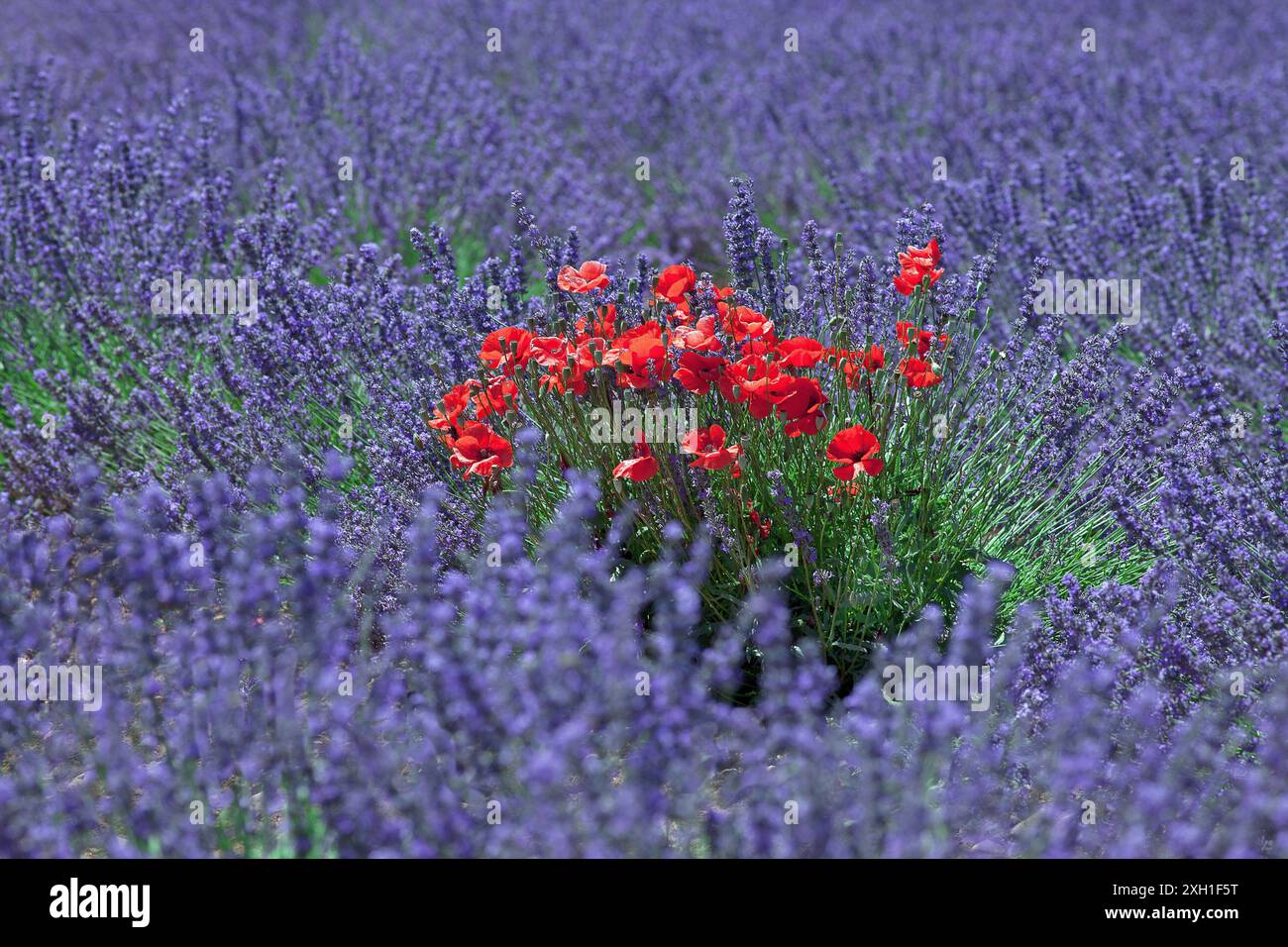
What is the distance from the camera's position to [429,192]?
5.32 m

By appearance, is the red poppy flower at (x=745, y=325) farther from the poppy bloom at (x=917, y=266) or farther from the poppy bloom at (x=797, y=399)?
the poppy bloom at (x=917, y=266)

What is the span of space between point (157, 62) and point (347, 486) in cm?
529

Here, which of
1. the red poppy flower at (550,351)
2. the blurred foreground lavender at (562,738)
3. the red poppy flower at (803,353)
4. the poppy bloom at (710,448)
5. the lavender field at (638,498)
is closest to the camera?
the blurred foreground lavender at (562,738)

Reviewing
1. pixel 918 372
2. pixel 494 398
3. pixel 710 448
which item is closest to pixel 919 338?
pixel 918 372

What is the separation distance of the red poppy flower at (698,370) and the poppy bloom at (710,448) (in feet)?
0.31

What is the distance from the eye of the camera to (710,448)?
2541 mm

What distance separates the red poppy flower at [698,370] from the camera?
257cm

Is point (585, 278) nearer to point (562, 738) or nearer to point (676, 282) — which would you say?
point (676, 282)

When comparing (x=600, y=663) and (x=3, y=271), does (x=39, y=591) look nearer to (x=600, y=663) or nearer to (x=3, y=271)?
(x=600, y=663)

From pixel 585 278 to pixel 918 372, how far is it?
0.76m

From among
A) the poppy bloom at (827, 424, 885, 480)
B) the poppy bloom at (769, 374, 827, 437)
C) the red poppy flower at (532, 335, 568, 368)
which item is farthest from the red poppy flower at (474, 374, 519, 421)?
the poppy bloom at (827, 424, 885, 480)

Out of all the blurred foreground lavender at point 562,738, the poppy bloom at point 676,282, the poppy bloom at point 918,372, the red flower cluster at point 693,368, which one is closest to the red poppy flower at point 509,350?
the red flower cluster at point 693,368

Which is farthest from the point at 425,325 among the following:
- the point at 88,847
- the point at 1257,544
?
the point at 1257,544

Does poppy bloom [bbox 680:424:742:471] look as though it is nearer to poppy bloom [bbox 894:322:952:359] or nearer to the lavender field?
the lavender field
